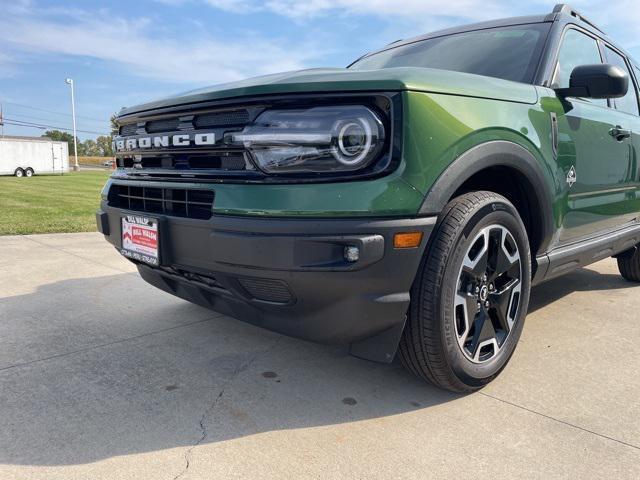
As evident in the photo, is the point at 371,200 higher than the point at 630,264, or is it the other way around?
the point at 371,200

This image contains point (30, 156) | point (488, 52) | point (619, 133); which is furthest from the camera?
point (30, 156)

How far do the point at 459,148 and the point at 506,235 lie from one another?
1.89 ft

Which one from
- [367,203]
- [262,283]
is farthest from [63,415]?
[367,203]

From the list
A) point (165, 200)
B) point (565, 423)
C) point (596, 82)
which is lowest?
point (565, 423)

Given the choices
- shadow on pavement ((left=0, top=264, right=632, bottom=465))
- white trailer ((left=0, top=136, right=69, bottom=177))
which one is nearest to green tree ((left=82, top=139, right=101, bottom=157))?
white trailer ((left=0, top=136, right=69, bottom=177))

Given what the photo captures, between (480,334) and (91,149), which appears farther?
(91,149)

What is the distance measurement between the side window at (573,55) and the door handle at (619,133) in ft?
0.64

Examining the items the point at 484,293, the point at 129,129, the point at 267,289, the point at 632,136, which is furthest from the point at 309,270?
the point at 632,136

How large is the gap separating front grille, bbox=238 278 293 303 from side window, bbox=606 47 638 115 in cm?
292

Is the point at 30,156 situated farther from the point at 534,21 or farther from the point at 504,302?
the point at 504,302

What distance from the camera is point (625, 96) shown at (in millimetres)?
3631

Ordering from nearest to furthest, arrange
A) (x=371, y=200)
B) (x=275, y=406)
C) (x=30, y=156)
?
(x=371, y=200)
(x=275, y=406)
(x=30, y=156)

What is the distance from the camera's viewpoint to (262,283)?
1.88 meters

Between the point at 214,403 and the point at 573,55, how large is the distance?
2838 millimetres
